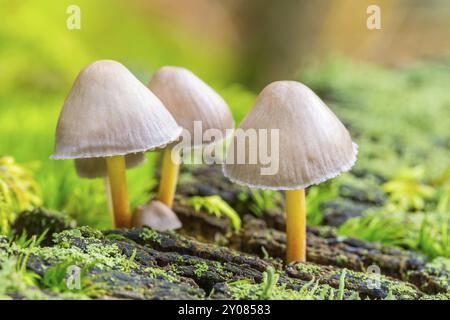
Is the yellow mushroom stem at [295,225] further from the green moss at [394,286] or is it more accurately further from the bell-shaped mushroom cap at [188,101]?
the bell-shaped mushroom cap at [188,101]

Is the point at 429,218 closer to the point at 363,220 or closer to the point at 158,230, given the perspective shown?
the point at 363,220

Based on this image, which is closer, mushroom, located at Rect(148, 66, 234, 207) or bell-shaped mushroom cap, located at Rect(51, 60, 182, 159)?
bell-shaped mushroom cap, located at Rect(51, 60, 182, 159)

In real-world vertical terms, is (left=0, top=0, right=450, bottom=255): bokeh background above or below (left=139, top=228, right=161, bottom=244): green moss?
above

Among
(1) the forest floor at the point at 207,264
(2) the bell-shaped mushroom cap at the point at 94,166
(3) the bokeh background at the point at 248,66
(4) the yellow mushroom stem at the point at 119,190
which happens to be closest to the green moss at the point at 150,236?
(1) the forest floor at the point at 207,264

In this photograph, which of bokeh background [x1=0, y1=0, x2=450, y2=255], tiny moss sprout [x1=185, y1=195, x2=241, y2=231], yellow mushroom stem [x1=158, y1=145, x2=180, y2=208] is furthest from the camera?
bokeh background [x1=0, y1=0, x2=450, y2=255]

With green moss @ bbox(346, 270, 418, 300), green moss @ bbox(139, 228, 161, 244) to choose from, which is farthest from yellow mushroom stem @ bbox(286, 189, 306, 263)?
green moss @ bbox(139, 228, 161, 244)

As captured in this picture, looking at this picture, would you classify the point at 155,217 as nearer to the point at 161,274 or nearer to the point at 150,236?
the point at 150,236

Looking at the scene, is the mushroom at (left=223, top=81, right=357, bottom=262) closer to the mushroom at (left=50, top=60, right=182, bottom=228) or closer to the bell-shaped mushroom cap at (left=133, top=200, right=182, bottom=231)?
the mushroom at (left=50, top=60, right=182, bottom=228)
